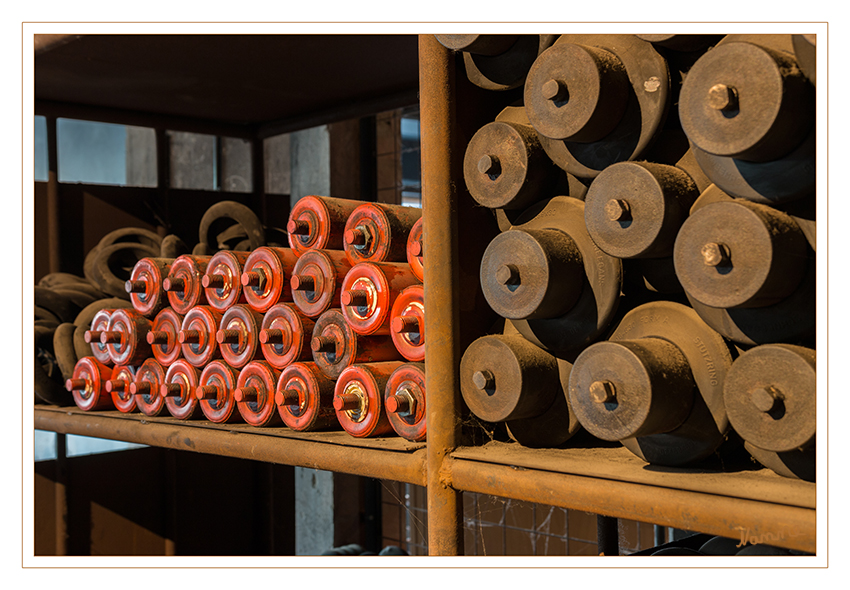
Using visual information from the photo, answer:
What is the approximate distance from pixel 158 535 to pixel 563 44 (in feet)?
8.76

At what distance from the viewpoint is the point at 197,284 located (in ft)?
6.19

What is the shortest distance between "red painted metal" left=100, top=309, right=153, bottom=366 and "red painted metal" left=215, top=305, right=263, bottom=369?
35cm

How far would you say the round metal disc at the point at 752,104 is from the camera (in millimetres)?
807

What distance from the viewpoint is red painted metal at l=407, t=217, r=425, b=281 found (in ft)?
4.97

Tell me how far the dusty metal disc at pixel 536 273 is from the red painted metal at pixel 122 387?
1273 mm

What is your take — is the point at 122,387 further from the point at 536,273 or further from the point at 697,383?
the point at 697,383

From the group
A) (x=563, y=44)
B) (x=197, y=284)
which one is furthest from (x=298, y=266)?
(x=563, y=44)

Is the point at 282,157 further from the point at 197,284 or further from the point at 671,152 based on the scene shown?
the point at 671,152

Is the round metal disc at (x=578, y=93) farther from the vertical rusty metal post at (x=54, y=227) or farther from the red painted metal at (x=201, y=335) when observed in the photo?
the vertical rusty metal post at (x=54, y=227)

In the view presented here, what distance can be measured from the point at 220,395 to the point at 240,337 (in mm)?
143

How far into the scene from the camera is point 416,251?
1521mm

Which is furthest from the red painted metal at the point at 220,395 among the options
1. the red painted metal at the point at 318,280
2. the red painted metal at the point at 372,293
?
the red painted metal at the point at 372,293

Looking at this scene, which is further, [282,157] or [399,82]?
[282,157]
